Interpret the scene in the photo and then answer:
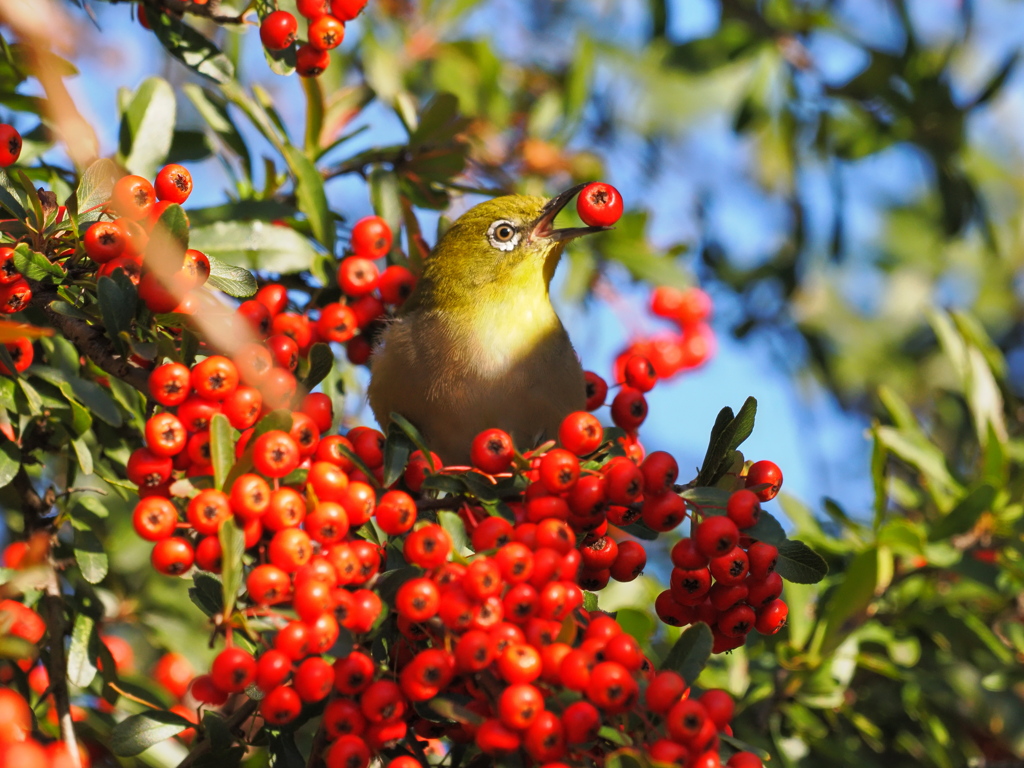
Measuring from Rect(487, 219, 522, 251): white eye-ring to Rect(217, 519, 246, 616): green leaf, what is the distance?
2.59 m

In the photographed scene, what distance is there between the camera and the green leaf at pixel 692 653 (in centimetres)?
230

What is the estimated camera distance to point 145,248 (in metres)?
2.38

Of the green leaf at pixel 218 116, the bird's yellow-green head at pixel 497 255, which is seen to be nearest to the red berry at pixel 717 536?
the bird's yellow-green head at pixel 497 255

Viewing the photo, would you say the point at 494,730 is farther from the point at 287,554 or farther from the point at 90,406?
the point at 90,406

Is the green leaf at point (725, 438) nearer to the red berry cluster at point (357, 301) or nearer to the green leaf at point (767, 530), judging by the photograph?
the green leaf at point (767, 530)

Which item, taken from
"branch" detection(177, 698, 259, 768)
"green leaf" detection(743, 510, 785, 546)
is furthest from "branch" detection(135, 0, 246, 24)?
"green leaf" detection(743, 510, 785, 546)

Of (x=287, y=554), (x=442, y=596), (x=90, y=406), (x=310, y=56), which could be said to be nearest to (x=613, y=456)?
(x=442, y=596)

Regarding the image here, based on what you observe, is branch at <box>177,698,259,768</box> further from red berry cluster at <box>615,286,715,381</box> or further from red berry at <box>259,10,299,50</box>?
red berry cluster at <box>615,286,715,381</box>

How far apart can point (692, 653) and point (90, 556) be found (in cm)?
175

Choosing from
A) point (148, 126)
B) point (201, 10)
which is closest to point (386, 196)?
point (148, 126)

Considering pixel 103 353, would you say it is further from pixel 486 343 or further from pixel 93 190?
pixel 486 343

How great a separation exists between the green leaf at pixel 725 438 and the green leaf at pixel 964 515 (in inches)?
58.0

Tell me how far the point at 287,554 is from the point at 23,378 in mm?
1137

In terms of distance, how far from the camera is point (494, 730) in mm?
2059
